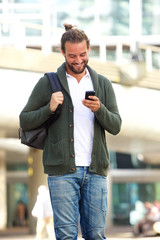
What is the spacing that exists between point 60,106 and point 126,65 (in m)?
11.7

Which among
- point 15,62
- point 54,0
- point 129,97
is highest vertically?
point 54,0

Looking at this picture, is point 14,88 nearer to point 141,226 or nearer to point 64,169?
point 141,226

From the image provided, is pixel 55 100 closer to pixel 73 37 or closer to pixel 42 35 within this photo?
pixel 73 37

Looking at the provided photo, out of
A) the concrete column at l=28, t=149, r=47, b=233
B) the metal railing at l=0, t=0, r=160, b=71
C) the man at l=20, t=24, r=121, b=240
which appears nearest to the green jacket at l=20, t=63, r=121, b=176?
the man at l=20, t=24, r=121, b=240

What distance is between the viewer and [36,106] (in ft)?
14.4

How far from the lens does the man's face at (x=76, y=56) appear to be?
420 cm

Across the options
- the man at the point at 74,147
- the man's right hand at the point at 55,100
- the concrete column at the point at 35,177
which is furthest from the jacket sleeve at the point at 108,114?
the concrete column at the point at 35,177

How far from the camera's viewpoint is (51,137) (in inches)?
169

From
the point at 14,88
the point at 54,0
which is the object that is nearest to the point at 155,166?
the point at 54,0

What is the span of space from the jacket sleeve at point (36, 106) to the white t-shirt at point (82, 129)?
0.17 metres

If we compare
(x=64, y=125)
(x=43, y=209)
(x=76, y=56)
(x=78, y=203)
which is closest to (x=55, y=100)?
(x=64, y=125)

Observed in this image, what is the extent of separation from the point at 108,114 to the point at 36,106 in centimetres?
47

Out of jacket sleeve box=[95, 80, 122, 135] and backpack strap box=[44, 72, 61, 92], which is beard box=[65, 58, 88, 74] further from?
jacket sleeve box=[95, 80, 122, 135]

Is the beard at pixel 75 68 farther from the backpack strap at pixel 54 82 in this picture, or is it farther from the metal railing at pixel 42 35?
the metal railing at pixel 42 35
